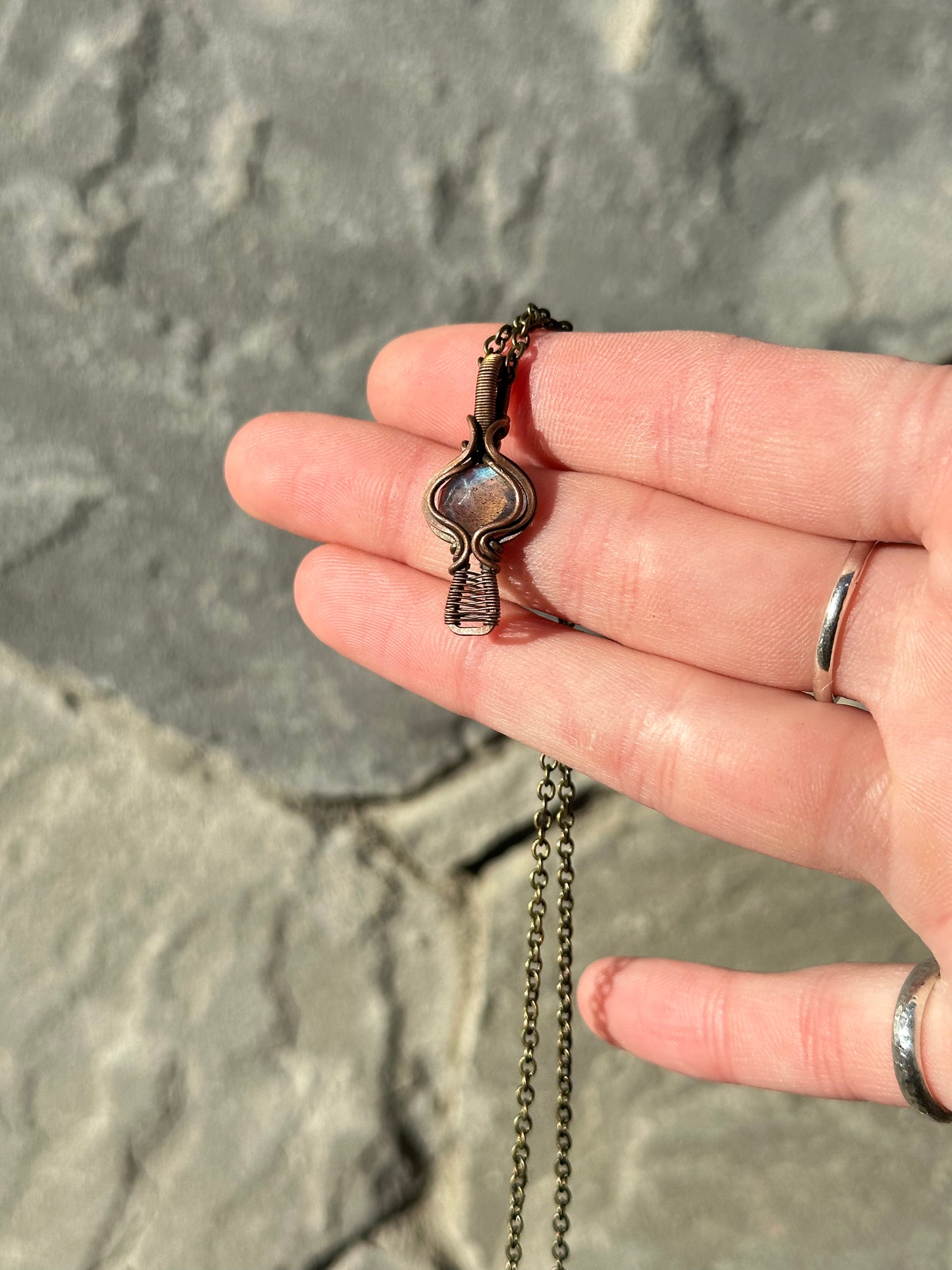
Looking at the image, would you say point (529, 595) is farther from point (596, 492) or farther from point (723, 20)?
point (723, 20)

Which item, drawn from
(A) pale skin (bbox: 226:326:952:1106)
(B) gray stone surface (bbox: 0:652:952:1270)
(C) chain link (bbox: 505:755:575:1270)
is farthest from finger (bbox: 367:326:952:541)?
(B) gray stone surface (bbox: 0:652:952:1270)

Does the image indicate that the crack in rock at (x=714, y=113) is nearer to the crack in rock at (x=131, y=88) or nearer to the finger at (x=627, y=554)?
the finger at (x=627, y=554)

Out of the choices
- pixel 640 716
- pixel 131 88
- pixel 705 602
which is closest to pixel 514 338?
pixel 705 602

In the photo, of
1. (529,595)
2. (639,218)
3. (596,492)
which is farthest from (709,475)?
(639,218)

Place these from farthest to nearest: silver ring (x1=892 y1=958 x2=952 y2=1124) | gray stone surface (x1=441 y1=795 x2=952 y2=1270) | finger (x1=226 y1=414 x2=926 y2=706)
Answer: gray stone surface (x1=441 y1=795 x2=952 y2=1270) → finger (x1=226 y1=414 x2=926 y2=706) → silver ring (x1=892 y1=958 x2=952 y2=1124)

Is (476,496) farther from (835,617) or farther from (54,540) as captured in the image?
(54,540)

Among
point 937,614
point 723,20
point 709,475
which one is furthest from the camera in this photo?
point 723,20

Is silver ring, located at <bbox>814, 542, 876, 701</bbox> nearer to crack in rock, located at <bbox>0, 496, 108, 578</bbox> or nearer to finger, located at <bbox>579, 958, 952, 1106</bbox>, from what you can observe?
finger, located at <bbox>579, 958, 952, 1106</bbox>
